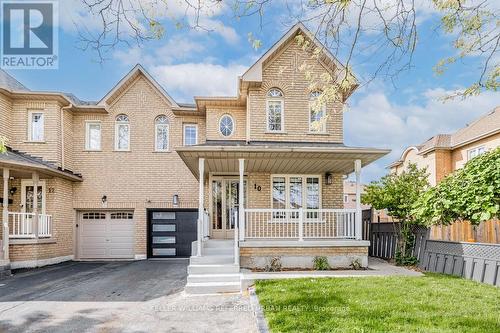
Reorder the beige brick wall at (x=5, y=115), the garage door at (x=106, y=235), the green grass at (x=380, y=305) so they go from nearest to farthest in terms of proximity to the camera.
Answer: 1. the green grass at (x=380, y=305)
2. the beige brick wall at (x=5, y=115)
3. the garage door at (x=106, y=235)

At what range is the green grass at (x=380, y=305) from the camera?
511 centimetres

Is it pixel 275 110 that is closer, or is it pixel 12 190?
pixel 275 110

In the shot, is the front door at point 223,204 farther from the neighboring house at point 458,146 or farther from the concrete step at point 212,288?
the neighboring house at point 458,146

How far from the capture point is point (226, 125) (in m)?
15.3

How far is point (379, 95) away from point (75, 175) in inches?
525

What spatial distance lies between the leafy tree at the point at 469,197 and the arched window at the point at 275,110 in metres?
7.35

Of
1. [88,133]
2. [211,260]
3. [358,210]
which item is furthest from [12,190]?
[358,210]

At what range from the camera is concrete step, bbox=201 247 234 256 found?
35.3 feet

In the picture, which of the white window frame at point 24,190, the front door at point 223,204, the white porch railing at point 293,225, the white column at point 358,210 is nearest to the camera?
the white column at point 358,210

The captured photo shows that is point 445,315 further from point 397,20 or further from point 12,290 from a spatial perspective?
point 12,290

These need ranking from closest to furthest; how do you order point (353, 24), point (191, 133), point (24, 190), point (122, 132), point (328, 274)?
point (353, 24) < point (328, 274) < point (24, 190) < point (122, 132) < point (191, 133)

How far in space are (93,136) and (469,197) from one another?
14881mm

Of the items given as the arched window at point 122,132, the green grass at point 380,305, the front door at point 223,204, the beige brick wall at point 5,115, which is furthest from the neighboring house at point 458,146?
the beige brick wall at point 5,115

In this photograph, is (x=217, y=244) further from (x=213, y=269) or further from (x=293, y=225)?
(x=293, y=225)
